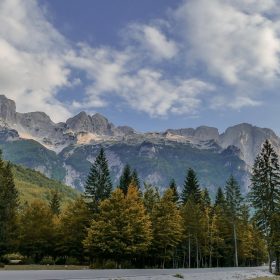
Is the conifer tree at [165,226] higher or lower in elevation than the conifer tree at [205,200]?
lower

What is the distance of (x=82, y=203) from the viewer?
80.2 m

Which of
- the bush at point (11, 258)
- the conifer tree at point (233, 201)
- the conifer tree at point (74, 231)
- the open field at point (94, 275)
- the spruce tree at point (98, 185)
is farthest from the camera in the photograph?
the conifer tree at point (233, 201)

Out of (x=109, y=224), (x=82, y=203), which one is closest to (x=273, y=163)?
(x=109, y=224)

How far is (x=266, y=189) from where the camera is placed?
66875 millimetres

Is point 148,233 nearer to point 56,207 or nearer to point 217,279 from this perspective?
point 217,279

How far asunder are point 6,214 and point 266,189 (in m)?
45.8

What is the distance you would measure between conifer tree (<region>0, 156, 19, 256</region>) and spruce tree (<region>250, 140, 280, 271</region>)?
41.3 m

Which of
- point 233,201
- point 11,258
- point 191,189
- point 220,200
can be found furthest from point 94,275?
point 11,258

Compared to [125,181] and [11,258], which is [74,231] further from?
[11,258]

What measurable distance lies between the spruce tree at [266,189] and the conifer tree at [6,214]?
41.3 m

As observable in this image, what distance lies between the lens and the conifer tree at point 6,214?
237 ft

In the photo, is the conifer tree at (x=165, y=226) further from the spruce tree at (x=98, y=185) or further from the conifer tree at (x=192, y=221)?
the spruce tree at (x=98, y=185)

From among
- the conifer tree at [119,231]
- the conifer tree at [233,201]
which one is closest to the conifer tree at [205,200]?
the conifer tree at [233,201]

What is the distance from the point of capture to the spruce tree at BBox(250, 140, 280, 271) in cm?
6631
